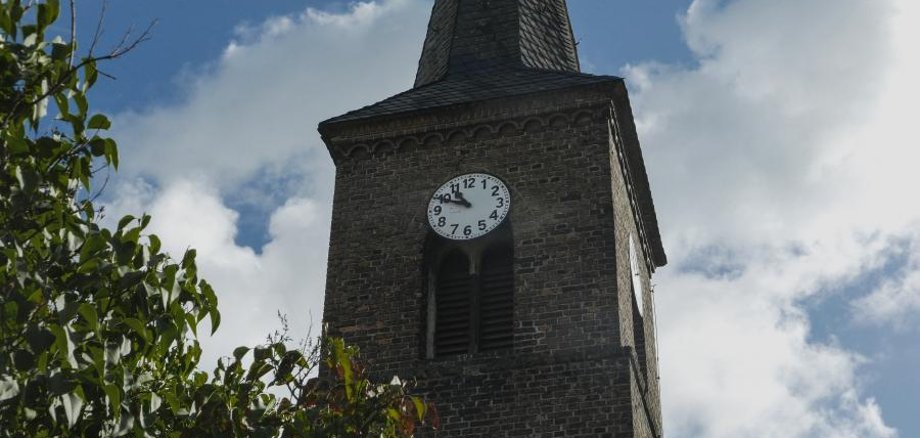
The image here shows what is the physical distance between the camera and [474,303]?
1622cm

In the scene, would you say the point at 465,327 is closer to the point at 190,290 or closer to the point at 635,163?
the point at 635,163

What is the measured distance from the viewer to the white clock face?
54.9 ft

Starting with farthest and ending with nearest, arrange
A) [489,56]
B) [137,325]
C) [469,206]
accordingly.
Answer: [489,56], [469,206], [137,325]

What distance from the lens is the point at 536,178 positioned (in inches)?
667

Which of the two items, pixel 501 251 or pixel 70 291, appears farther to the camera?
pixel 501 251

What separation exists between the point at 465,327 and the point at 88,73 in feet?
33.3

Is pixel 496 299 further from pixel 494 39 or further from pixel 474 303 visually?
pixel 494 39

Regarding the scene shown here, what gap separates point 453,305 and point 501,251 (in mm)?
965

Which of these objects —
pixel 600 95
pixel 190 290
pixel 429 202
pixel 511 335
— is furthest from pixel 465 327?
pixel 190 290

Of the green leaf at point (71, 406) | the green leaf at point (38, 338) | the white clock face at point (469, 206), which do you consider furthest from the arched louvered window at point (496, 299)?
the green leaf at point (38, 338)

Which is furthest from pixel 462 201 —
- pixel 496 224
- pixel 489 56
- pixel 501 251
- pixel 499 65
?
pixel 489 56

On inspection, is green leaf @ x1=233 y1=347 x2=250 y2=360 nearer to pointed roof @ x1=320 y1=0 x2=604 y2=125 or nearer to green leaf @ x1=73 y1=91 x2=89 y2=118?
green leaf @ x1=73 y1=91 x2=89 y2=118

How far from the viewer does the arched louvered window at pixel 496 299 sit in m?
15.9

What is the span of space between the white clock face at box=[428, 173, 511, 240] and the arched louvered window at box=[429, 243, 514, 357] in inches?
11.6
